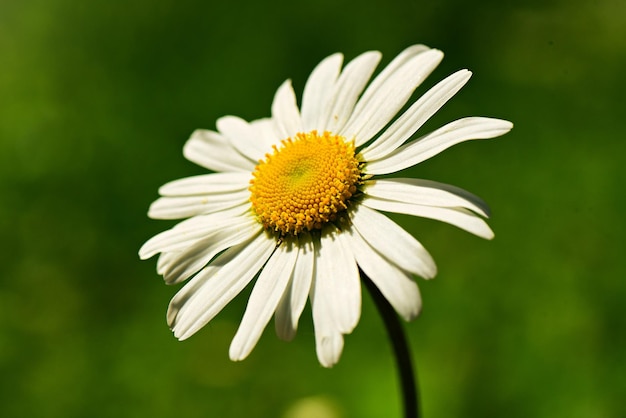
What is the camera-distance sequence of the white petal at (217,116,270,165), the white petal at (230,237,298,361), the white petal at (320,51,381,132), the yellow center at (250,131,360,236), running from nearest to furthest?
the white petal at (230,237,298,361), the yellow center at (250,131,360,236), the white petal at (320,51,381,132), the white petal at (217,116,270,165)

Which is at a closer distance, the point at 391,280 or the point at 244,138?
the point at 391,280

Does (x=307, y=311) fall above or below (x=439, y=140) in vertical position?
below

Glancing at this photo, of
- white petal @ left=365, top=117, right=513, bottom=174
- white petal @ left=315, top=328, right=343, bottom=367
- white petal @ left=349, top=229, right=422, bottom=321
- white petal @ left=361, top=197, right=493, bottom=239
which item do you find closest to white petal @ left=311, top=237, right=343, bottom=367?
white petal @ left=315, top=328, right=343, bottom=367

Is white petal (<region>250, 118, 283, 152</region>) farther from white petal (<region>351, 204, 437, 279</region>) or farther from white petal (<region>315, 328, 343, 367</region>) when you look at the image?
white petal (<region>315, 328, 343, 367</region>)

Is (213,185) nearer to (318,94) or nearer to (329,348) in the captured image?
(318,94)

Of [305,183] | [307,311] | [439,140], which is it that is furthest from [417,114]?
[307,311]
